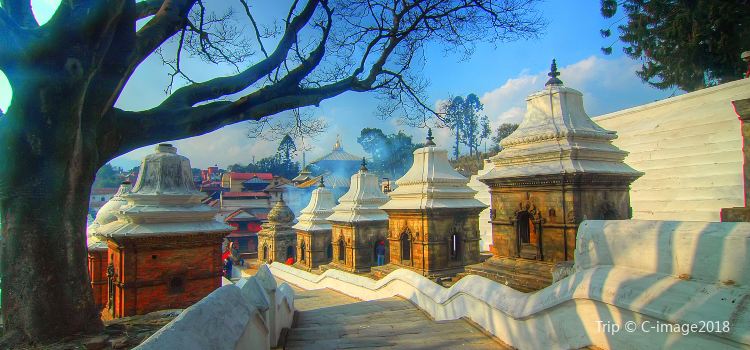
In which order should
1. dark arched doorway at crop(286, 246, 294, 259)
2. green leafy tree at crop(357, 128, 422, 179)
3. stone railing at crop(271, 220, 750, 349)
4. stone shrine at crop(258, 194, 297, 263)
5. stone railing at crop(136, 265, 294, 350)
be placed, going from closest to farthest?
1. stone railing at crop(136, 265, 294, 350)
2. stone railing at crop(271, 220, 750, 349)
3. stone shrine at crop(258, 194, 297, 263)
4. dark arched doorway at crop(286, 246, 294, 259)
5. green leafy tree at crop(357, 128, 422, 179)

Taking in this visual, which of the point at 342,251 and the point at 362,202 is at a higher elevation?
the point at 362,202

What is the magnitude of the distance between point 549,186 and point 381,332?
4317mm

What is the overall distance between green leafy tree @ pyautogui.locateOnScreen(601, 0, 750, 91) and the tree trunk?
A: 23.3 metres

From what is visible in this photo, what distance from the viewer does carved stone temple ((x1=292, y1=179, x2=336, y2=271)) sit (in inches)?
839

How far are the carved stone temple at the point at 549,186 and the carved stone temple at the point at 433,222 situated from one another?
169 inches

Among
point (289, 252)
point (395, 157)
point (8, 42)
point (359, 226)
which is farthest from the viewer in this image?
point (395, 157)

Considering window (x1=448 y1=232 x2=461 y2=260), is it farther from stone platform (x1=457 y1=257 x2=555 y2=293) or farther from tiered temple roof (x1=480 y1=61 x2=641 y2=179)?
tiered temple roof (x1=480 y1=61 x2=641 y2=179)

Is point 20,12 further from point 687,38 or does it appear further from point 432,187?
point 687,38

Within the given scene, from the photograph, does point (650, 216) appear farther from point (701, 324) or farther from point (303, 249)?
point (303, 249)

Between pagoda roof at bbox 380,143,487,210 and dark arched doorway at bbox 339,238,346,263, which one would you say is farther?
dark arched doorway at bbox 339,238,346,263

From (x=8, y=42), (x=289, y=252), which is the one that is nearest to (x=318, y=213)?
(x=289, y=252)

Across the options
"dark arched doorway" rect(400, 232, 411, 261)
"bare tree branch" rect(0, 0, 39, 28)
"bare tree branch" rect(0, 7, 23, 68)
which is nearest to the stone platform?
"dark arched doorway" rect(400, 232, 411, 261)

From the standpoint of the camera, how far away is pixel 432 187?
14.0m

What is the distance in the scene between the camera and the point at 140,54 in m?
4.65
